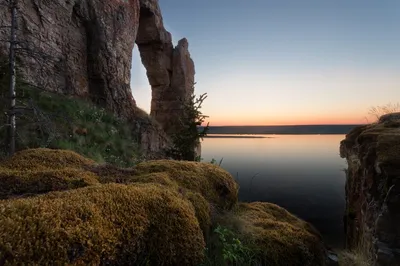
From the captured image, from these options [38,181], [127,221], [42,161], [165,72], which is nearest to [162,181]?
[127,221]

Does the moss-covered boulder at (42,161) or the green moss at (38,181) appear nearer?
the green moss at (38,181)

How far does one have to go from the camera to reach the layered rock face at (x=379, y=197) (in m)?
5.79

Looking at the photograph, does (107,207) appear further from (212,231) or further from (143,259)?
(212,231)

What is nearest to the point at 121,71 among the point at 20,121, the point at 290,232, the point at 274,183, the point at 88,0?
the point at 88,0

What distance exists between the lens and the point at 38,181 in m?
3.62

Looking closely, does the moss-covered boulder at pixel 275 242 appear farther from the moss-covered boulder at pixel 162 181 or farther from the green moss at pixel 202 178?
the moss-covered boulder at pixel 162 181

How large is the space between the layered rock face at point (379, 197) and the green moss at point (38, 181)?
18.8ft

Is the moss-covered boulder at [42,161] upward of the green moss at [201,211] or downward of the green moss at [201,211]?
upward

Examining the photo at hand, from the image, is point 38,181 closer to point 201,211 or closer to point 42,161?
point 42,161

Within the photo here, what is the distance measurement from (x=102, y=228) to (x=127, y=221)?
1.03 feet

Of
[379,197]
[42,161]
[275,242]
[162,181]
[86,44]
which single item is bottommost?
[275,242]

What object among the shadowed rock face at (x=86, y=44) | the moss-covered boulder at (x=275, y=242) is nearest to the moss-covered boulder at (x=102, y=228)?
the moss-covered boulder at (x=275, y=242)

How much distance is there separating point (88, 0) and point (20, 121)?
11.6 m

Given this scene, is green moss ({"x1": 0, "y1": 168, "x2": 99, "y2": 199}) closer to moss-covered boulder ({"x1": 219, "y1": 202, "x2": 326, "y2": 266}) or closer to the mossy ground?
the mossy ground
